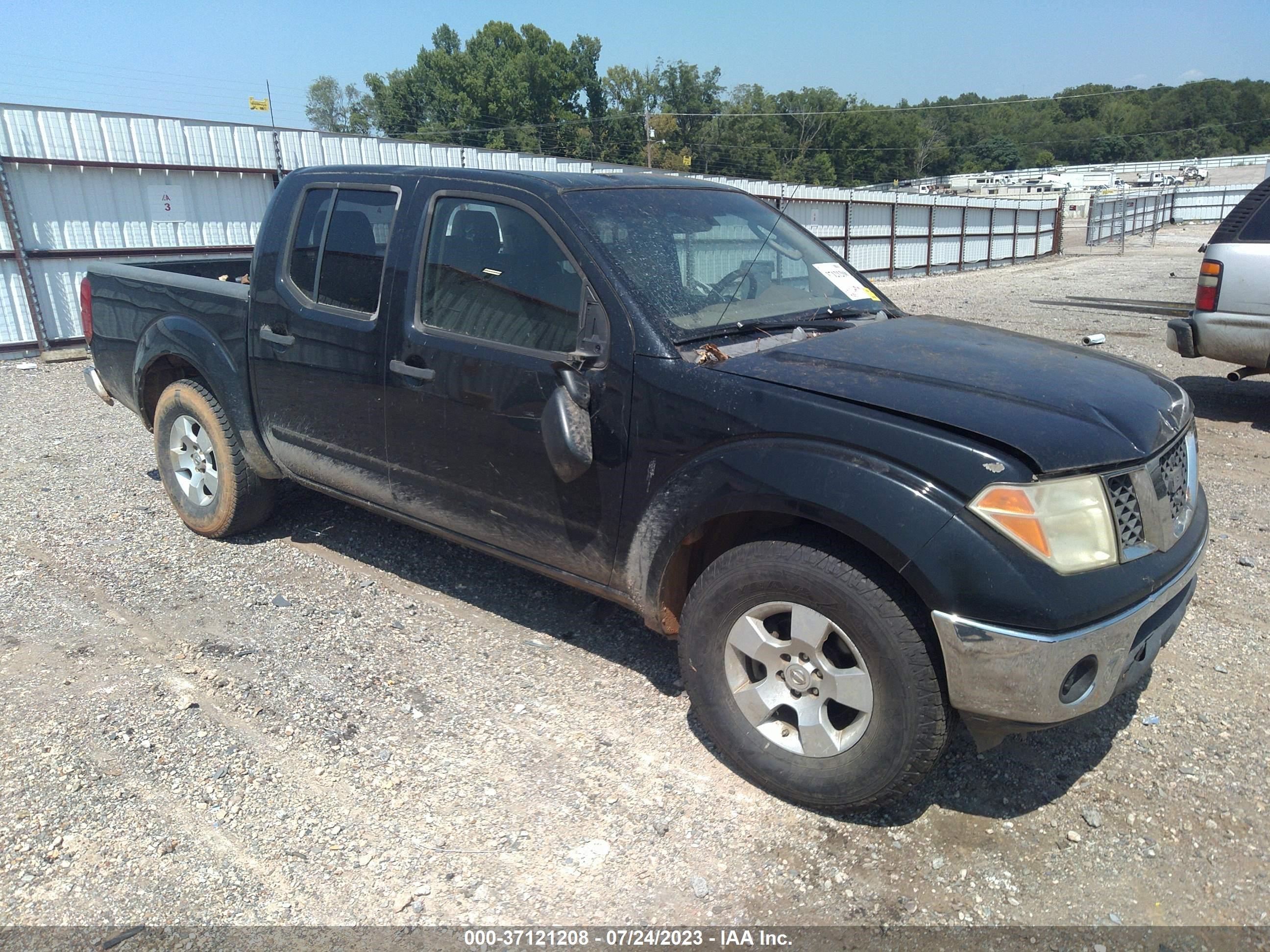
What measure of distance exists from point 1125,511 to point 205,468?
4.49 meters

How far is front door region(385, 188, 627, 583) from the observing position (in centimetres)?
326

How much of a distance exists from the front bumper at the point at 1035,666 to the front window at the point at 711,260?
54.5 inches

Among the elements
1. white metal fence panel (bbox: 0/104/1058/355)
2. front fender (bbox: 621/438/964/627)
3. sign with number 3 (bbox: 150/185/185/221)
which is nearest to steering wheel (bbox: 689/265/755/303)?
front fender (bbox: 621/438/964/627)

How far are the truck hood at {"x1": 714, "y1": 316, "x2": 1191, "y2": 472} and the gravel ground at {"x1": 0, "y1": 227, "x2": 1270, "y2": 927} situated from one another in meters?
1.22

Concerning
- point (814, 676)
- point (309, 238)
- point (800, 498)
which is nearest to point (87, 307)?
point (309, 238)

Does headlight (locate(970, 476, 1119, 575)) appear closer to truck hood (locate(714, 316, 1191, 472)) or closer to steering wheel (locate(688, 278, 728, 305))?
truck hood (locate(714, 316, 1191, 472))

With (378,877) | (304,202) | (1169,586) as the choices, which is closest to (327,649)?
(378,877)

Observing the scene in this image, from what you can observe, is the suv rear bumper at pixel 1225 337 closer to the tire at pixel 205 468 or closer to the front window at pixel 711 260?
the front window at pixel 711 260

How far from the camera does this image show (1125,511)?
8.59 feet

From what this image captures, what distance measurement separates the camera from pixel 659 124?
270ft

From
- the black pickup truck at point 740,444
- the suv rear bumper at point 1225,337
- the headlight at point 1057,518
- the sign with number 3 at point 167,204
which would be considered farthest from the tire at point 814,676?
the sign with number 3 at point 167,204

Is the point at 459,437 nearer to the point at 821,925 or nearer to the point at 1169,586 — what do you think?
the point at 821,925

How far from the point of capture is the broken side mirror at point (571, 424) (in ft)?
10.3

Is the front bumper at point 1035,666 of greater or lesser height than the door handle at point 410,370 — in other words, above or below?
below
